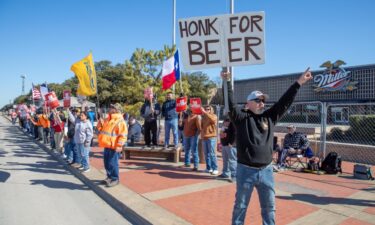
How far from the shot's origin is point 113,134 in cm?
691

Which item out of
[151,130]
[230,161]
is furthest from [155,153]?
[230,161]

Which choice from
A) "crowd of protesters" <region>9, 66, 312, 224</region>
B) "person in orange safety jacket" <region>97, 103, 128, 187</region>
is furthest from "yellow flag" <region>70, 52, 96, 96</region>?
"person in orange safety jacket" <region>97, 103, 128, 187</region>

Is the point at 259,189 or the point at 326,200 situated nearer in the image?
the point at 259,189

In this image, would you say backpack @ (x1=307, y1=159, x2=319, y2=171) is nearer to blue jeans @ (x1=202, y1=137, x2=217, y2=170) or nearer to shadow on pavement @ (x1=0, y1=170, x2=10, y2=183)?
blue jeans @ (x1=202, y1=137, x2=217, y2=170)

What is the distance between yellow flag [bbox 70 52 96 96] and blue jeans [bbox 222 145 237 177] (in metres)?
4.33

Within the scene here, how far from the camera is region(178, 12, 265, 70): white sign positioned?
4.62 meters

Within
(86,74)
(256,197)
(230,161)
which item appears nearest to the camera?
(256,197)

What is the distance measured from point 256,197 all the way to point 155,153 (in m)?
5.04

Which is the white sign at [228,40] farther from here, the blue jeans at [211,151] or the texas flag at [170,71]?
the texas flag at [170,71]

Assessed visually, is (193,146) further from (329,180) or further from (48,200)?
→ (48,200)

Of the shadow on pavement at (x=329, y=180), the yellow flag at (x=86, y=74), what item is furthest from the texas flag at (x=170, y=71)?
the shadow on pavement at (x=329, y=180)

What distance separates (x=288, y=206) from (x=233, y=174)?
6.45 ft

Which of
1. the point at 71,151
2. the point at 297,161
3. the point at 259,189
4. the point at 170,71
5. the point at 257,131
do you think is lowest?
the point at 297,161

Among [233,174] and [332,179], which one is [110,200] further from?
[332,179]
